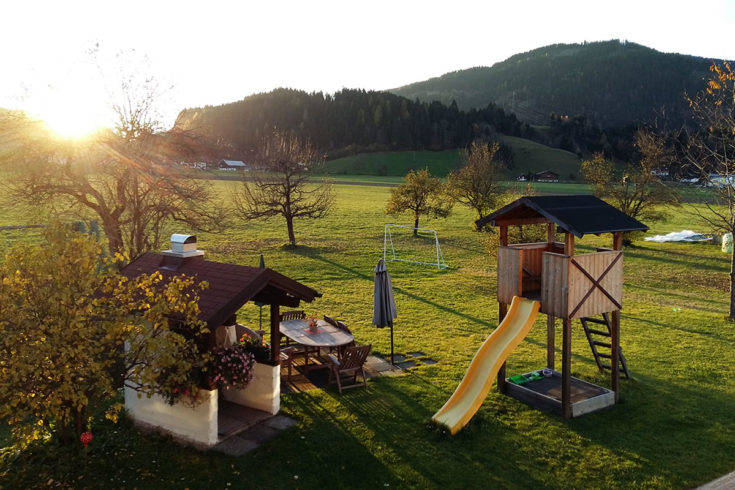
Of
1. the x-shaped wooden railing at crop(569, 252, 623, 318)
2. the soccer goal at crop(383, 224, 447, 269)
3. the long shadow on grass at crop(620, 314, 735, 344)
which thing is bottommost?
the long shadow on grass at crop(620, 314, 735, 344)

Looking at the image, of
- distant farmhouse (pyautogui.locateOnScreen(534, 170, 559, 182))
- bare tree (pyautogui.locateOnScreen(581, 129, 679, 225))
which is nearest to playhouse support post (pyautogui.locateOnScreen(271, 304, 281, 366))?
bare tree (pyautogui.locateOnScreen(581, 129, 679, 225))

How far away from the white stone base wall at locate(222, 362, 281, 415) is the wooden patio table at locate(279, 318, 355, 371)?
2052mm

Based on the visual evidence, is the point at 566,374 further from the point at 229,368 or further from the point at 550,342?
the point at 229,368

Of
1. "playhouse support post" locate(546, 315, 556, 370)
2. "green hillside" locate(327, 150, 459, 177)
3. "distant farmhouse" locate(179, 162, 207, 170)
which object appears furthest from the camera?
"green hillside" locate(327, 150, 459, 177)

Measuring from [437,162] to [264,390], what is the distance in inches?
4687

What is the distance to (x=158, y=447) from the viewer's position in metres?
9.45

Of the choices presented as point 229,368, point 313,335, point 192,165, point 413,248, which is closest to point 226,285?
point 229,368

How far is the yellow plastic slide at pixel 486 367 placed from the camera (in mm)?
10125

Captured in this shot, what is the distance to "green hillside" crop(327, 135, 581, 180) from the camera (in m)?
119

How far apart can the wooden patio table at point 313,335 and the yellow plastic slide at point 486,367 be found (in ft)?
10.7

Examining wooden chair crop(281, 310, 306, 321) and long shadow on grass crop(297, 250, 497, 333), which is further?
long shadow on grass crop(297, 250, 497, 333)

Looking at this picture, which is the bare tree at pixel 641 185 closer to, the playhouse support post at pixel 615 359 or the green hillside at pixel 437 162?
the playhouse support post at pixel 615 359

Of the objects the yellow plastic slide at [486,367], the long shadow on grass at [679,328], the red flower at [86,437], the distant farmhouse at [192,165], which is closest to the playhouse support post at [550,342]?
the yellow plastic slide at [486,367]

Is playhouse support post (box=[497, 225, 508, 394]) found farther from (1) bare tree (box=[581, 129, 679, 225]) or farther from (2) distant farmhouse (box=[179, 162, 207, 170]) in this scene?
(1) bare tree (box=[581, 129, 679, 225])
